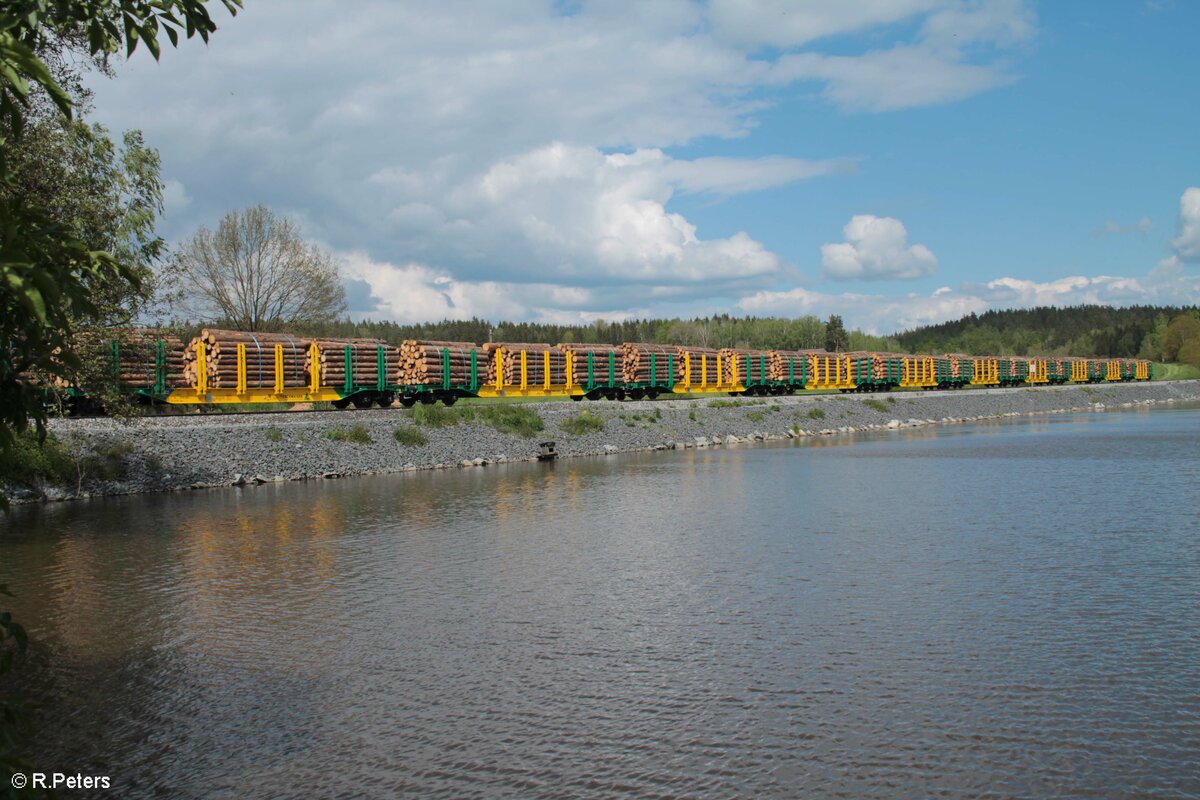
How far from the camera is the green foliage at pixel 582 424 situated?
1532 inches

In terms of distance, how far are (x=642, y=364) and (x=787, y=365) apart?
16514mm

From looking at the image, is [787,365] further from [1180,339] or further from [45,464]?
[1180,339]

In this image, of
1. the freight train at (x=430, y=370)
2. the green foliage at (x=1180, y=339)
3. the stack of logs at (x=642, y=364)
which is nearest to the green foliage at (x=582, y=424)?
the freight train at (x=430, y=370)

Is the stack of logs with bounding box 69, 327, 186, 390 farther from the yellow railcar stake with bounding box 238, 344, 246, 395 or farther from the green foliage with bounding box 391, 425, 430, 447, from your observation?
the green foliage with bounding box 391, 425, 430, 447

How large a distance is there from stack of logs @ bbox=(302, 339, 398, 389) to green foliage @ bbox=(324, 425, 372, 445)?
5.95m

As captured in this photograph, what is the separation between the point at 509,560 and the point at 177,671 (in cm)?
642

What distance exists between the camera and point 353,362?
1496 inches

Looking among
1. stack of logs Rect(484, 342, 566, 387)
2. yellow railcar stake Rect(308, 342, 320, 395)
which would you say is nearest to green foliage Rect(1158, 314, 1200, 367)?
stack of logs Rect(484, 342, 566, 387)

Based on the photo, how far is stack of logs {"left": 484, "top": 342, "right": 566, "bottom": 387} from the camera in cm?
4569

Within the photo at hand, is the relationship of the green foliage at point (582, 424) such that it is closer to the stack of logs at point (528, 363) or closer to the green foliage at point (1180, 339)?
the stack of logs at point (528, 363)

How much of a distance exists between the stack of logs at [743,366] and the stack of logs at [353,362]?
28.0 meters

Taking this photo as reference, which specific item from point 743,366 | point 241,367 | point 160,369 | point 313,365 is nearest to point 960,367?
point 743,366

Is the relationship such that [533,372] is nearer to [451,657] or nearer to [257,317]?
[257,317]

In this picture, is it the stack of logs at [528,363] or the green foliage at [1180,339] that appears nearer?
the stack of logs at [528,363]
